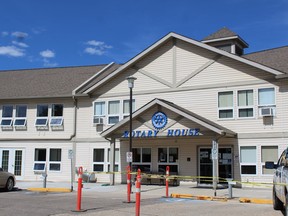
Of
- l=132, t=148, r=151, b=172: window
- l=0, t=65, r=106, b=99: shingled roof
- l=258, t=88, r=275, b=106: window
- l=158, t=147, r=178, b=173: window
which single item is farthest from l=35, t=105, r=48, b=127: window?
l=258, t=88, r=275, b=106: window

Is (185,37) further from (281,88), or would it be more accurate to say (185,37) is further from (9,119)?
(9,119)

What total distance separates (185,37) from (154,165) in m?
8.04

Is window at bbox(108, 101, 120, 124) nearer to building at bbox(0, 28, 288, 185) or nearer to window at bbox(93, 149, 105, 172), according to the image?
building at bbox(0, 28, 288, 185)

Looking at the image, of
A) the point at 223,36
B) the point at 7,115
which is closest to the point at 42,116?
the point at 7,115

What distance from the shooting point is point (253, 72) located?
2269 cm

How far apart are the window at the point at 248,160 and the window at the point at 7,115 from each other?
16.8 metres

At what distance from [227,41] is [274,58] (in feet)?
14.9

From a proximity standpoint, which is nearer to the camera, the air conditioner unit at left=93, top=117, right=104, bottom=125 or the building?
the building

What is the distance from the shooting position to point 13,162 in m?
29.1

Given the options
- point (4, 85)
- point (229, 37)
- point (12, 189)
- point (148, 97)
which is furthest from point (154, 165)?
point (4, 85)

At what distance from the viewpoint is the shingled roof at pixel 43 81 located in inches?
1145

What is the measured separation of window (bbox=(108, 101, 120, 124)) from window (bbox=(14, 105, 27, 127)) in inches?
260

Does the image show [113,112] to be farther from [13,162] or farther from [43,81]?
[13,162]

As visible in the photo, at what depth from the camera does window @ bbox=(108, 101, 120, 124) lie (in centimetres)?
2677
